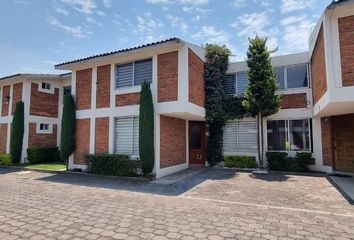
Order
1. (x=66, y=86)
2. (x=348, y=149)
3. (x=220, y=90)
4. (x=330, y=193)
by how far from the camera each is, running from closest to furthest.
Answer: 1. (x=330, y=193)
2. (x=348, y=149)
3. (x=220, y=90)
4. (x=66, y=86)

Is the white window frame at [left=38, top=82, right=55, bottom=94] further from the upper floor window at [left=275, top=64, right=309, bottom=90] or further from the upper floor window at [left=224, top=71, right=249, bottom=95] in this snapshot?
the upper floor window at [left=275, top=64, right=309, bottom=90]

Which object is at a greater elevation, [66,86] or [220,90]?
[66,86]

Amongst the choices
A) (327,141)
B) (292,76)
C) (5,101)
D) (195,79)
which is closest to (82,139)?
(195,79)

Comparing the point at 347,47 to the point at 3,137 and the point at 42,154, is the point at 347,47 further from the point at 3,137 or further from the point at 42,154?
the point at 3,137

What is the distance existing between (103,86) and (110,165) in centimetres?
428

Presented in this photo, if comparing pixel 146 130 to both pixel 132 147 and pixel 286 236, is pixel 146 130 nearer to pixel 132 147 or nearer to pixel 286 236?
pixel 132 147

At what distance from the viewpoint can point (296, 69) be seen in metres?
14.1

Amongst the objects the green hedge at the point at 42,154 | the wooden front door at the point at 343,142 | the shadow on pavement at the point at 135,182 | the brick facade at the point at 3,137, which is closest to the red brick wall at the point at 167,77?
the shadow on pavement at the point at 135,182

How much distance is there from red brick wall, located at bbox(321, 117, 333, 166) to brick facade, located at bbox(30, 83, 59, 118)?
59.8ft

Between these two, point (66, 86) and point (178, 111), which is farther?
point (66, 86)

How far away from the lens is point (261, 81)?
503 inches

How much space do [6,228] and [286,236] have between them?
19.1ft

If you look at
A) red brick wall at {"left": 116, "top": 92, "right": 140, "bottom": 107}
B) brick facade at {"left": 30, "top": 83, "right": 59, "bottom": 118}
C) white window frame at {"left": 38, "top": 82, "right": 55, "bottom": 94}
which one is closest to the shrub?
brick facade at {"left": 30, "top": 83, "right": 59, "bottom": 118}

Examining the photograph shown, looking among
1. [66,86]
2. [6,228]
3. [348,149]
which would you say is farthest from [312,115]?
[66,86]
